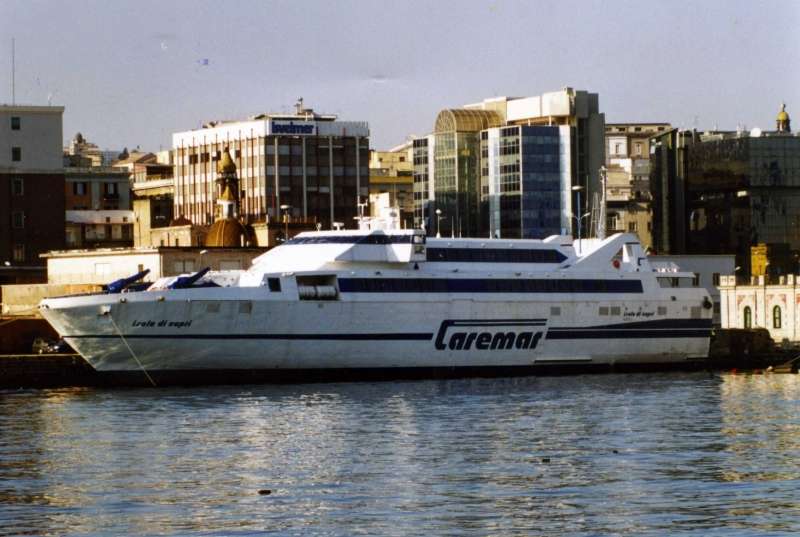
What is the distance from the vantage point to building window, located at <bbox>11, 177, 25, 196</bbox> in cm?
13012

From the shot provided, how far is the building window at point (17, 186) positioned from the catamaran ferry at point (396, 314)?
4745 cm

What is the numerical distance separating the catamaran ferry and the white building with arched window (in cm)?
2090

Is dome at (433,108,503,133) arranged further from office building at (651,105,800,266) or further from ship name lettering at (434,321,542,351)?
ship name lettering at (434,321,542,351)

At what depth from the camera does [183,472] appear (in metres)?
48.6

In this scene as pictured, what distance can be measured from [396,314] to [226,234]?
42.2 metres

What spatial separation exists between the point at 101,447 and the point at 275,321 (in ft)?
88.0

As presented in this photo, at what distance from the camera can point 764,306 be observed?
117000 millimetres

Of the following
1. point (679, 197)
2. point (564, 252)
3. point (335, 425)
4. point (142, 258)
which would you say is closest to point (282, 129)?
point (679, 197)

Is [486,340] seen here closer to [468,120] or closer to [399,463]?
[399,463]

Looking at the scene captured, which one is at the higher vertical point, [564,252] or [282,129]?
[282,129]

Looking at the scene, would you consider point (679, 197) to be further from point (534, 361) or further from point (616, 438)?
point (616, 438)

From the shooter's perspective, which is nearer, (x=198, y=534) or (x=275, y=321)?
(x=198, y=534)

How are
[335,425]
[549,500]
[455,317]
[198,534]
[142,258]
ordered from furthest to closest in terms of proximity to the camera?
1. [142,258]
2. [455,317]
3. [335,425]
4. [549,500]
5. [198,534]

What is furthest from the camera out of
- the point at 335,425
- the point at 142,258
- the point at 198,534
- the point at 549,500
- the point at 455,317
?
the point at 142,258
